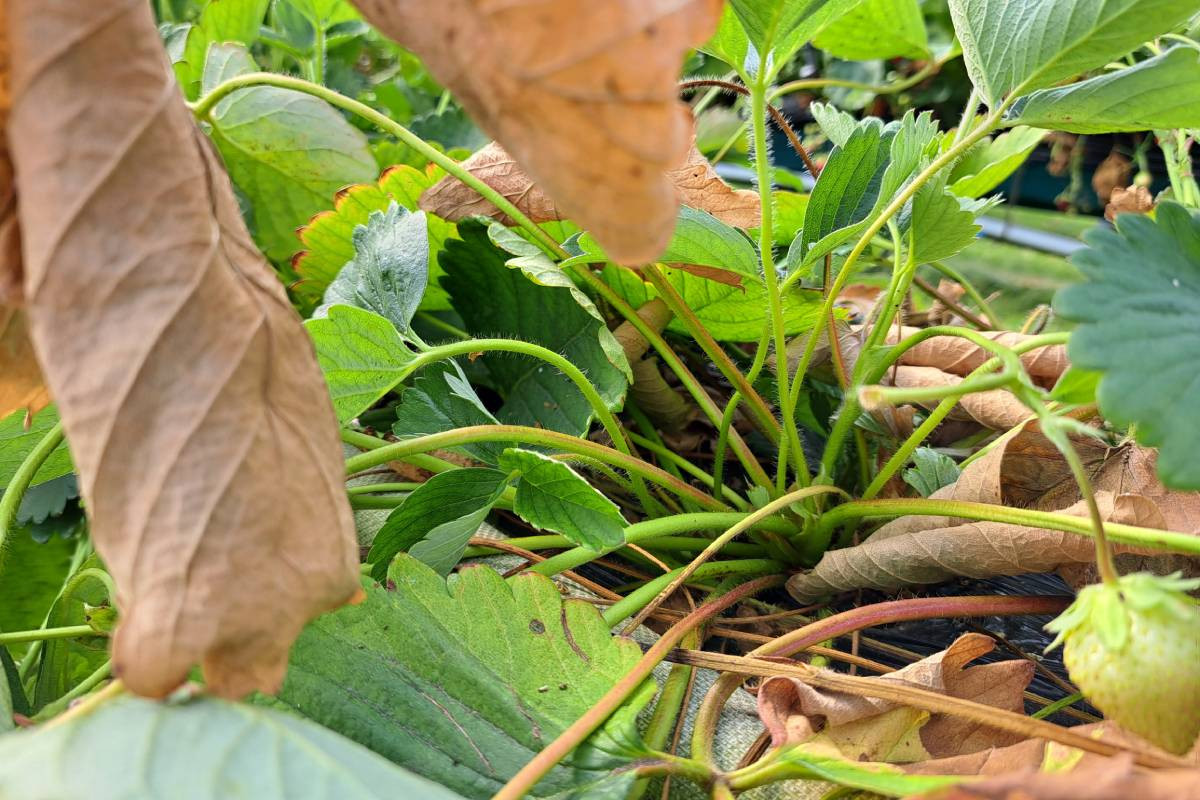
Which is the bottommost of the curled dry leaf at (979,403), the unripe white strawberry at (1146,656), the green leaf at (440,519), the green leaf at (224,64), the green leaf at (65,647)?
the green leaf at (65,647)

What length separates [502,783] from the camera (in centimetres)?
33

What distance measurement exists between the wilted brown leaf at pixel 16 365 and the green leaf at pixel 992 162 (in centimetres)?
43

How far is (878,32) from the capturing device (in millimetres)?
732

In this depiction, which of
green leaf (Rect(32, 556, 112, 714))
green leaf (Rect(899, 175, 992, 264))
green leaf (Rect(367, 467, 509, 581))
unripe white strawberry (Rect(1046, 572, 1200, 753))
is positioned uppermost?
green leaf (Rect(899, 175, 992, 264))

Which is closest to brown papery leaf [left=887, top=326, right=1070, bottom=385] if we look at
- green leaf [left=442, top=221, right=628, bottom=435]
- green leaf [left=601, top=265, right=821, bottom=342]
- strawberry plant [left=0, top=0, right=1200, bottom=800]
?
strawberry plant [left=0, top=0, right=1200, bottom=800]

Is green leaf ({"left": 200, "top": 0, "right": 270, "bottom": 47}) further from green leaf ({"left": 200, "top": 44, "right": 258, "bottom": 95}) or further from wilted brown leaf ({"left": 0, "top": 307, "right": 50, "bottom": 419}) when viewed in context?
wilted brown leaf ({"left": 0, "top": 307, "right": 50, "bottom": 419})

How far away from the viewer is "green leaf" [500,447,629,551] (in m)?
0.38

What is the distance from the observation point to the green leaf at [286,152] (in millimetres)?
661

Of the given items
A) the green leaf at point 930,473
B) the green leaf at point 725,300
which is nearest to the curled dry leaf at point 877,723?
the green leaf at point 930,473

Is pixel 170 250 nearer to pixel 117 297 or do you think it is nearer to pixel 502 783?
pixel 117 297

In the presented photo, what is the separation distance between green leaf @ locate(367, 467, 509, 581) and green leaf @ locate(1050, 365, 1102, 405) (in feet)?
0.75

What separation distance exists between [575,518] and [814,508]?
5.8 inches

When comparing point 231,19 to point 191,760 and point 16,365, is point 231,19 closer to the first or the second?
point 16,365

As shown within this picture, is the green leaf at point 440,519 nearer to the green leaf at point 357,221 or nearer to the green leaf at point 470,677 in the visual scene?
the green leaf at point 470,677
